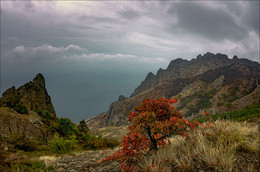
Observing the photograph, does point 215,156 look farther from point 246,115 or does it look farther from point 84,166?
point 246,115

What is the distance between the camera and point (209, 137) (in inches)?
250

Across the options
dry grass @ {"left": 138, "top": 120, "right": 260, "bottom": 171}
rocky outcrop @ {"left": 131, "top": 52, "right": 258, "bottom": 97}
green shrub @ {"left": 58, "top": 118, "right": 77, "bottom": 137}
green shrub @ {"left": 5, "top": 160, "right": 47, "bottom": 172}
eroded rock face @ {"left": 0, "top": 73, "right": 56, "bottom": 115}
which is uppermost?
rocky outcrop @ {"left": 131, "top": 52, "right": 258, "bottom": 97}

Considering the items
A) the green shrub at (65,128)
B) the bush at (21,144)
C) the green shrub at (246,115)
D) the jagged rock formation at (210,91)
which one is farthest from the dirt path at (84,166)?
the jagged rock formation at (210,91)

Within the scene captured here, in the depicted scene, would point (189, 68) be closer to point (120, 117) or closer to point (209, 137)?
point (120, 117)

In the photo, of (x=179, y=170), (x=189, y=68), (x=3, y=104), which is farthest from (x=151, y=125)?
(x=189, y=68)

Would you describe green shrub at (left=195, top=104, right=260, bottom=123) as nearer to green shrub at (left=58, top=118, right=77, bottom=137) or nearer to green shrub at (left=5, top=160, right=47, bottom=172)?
green shrub at (left=5, top=160, right=47, bottom=172)

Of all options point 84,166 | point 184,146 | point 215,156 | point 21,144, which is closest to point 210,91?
point 184,146

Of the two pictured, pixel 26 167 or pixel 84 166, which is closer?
pixel 26 167

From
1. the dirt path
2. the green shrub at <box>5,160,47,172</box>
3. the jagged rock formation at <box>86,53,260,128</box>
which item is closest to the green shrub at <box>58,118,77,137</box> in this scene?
the dirt path

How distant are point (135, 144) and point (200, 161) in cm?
234

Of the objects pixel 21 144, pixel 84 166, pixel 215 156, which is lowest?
pixel 84 166

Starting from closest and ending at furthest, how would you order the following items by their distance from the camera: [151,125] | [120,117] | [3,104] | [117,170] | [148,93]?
[151,125], [117,170], [3,104], [120,117], [148,93]

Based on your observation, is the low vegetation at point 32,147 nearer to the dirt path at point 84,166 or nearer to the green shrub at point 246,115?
the dirt path at point 84,166

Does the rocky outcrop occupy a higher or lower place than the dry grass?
higher
